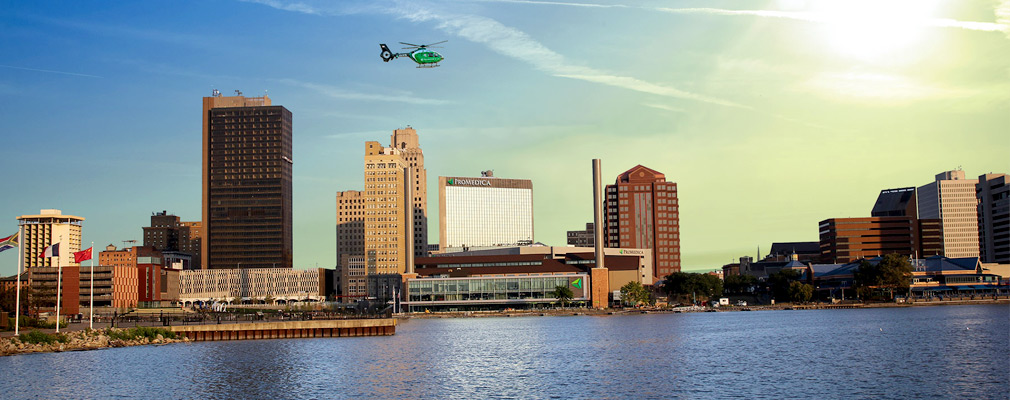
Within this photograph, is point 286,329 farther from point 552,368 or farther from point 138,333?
point 552,368

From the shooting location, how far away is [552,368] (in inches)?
3189

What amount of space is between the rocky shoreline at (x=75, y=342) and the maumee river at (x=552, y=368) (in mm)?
2222

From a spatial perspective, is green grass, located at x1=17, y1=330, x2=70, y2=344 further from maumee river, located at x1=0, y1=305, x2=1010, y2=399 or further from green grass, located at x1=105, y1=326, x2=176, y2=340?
green grass, located at x1=105, y1=326, x2=176, y2=340

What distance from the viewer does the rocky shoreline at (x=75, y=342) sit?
94.0m

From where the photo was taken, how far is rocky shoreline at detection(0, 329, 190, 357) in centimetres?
9396

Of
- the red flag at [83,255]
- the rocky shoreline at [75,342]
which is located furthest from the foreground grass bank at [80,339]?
the red flag at [83,255]

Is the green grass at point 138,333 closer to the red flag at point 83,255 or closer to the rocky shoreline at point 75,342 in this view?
the rocky shoreline at point 75,342

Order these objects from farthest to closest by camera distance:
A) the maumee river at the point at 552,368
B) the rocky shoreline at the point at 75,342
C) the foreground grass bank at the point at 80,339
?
the foreground grass bank at the point at 80,339, the rocky shoreline at the point at 75,342, the maumee river at the point at 552,368

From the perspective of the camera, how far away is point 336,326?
444ft

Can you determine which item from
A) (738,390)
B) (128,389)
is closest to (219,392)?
(128,389)

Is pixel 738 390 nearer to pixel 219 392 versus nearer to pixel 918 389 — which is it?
pixel 918 389

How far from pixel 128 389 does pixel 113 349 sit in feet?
145

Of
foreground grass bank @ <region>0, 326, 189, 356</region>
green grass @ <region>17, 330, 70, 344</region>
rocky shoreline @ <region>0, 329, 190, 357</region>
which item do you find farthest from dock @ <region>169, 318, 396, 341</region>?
green grass @ <region>17, 330, 70, 344</region>

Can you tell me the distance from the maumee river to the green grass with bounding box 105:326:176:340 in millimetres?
4773
